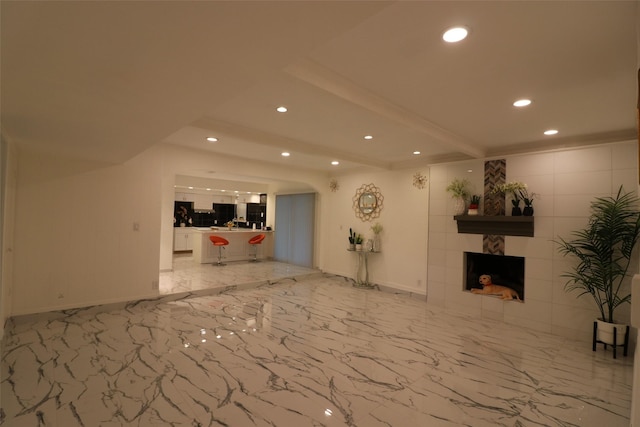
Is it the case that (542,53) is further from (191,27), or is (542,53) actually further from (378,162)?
(378,162)

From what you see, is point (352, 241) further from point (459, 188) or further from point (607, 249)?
point (607, 249)

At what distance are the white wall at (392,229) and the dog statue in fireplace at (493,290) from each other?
35.8 inches

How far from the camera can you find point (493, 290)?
183 inches

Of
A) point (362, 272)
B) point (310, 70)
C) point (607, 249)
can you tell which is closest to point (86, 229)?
point (310, 70)

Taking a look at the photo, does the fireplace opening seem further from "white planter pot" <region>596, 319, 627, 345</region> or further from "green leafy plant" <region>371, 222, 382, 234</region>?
"green leafy plant" <region>371, 222, 382, 234</region>

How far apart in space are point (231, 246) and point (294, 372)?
6095 mm

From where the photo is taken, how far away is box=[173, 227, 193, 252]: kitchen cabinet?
31.6 ft

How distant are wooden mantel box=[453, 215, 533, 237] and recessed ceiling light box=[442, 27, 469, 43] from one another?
3.20m

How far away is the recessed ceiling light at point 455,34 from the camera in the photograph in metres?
1.77

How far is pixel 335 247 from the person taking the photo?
7082mm

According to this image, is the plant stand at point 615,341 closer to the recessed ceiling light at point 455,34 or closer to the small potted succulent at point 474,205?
the small potted succulent at point 474,205

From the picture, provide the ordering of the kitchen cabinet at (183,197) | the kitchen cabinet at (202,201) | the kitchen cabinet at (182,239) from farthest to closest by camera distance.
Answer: the kitchen cabinet at (202,201) < the kitchen cabinet at (183,197) < the kitchen cabinet at (182,239)

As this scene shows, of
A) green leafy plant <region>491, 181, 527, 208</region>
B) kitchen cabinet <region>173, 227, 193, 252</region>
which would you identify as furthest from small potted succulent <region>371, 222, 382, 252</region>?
kitchen cabinet <region>173, 227, 193, 252</region>

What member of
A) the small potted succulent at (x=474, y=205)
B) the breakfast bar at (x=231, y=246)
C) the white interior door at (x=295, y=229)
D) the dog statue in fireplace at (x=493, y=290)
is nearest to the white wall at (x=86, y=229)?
the breakfast bar at (x=231, y=246)
